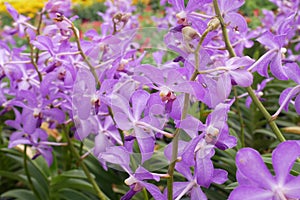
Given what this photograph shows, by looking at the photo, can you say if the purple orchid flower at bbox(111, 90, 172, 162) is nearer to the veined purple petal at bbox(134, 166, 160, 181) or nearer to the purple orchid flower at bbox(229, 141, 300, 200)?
the veined purple petal at bbox(134, 166, 160, 181)

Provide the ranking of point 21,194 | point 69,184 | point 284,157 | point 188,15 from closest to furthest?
1. point 284,157
2. point 188,15
3. point 69,184
4. point 21,194

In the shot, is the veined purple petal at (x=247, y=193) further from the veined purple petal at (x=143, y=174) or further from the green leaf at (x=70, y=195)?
the green leaf at (x=70, y=195)

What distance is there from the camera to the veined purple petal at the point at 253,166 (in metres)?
0.43

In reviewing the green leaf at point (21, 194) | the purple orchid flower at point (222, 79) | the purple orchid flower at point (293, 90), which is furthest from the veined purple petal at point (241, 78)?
the green leaf at point (21, 194)

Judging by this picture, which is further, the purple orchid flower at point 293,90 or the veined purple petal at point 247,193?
the purple orchid flower at point 293,90

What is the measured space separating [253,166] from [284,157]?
0.03 metres

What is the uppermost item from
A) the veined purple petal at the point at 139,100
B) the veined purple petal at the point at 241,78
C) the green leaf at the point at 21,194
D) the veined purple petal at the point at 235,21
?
the veined purple petal at the point at 235,21

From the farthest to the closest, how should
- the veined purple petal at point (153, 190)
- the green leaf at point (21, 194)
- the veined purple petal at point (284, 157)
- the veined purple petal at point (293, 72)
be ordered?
the green leaf at point (21, 194)
the veined purple petal at point (293, 72)
the veined purple petal at point (153, 190)
the veined purple petal at point (284, 157)

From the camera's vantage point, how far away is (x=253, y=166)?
1.42 ft

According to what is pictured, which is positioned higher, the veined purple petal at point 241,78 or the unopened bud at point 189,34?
the unopened bud at point 189,34

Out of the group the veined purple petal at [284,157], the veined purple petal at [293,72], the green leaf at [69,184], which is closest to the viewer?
the veined purple petal at [284,157]

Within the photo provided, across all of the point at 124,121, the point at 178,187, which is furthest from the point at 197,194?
the point at 124,121

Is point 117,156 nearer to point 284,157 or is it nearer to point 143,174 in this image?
point 143,174

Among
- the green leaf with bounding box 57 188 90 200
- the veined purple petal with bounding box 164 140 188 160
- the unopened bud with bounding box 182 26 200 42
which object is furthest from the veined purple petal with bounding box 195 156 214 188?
the green leaf with bounding box 57 188 90 200
